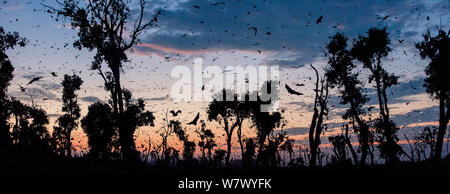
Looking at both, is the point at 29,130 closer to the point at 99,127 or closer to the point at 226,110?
the point at 99,127

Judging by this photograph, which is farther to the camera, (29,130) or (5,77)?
Answer: (29,130)

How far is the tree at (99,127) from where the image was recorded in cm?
4997

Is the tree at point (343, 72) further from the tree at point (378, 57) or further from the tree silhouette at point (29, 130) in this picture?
the tree silhouette at point (29, 130)

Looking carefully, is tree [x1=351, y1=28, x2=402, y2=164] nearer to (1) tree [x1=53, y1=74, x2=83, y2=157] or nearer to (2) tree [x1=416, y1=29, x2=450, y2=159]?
(2) tree [x1=416, y1=29, x2=450, y2=159]

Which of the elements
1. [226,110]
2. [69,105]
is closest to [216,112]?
[226,110]

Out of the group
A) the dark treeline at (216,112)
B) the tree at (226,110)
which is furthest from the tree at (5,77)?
the tree at (226,110)

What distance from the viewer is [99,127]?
5150 cm

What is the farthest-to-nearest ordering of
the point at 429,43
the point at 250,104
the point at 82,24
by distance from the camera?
the point at 250,104 → the point at 429,43 → the point at 82,24
